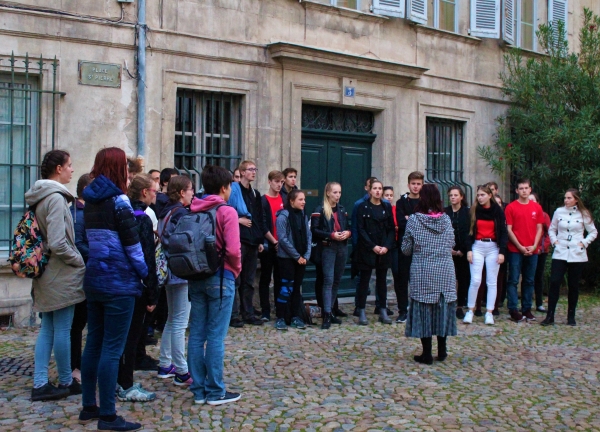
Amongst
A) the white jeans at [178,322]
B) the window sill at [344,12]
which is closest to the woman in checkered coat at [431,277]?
the white jeans at [178,322]

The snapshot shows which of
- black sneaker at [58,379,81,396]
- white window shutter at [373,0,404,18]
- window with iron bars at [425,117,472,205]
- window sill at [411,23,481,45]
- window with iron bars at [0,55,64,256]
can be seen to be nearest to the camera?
black sneaker at [58,379,81,396]

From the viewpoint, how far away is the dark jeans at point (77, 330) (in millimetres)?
6434

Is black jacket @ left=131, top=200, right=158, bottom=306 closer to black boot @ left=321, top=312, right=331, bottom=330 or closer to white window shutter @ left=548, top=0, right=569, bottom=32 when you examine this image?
black boot @ left=321, top=312, right=331, bottom=330

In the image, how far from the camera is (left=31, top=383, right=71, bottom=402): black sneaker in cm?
593

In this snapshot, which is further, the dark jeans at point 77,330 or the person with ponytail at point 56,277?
the dark jeans at point 77,330

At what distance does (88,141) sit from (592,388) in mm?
6301

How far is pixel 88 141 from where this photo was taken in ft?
32.4

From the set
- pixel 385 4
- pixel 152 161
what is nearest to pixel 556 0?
pixel 385 4

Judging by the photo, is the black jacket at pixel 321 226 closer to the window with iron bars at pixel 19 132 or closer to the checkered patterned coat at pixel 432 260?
the checkered patterned coat at pixel 432 260

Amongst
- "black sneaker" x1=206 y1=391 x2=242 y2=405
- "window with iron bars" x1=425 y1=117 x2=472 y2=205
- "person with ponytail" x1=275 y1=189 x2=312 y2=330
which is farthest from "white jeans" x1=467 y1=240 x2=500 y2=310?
"black sneaker" x1=206 y1=391 x2=242 y2=405

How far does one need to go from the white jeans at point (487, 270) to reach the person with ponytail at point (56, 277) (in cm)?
567

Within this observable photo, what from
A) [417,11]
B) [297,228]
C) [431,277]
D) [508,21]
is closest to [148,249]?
[431,277]

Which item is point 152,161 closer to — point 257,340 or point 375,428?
point 257,340

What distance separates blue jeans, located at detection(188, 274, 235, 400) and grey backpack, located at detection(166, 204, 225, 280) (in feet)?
0.47
